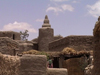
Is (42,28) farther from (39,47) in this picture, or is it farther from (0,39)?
(0,39)

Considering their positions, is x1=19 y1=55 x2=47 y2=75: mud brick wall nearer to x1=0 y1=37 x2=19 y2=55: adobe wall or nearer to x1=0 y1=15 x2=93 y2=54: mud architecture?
x1=0 y1=37 x2=19 y2=55: adobe wall

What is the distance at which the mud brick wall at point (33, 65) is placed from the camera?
6727 millimetres

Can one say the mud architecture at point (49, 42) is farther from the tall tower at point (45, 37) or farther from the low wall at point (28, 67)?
the low wall at point (28, 67)

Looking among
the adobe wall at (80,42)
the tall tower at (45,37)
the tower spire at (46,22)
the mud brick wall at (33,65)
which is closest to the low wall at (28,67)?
the mud brick wall at (33,65)

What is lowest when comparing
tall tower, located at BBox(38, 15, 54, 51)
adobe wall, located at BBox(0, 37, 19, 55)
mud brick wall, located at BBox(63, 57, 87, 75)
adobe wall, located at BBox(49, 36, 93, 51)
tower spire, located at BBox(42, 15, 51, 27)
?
mud brick wall, located at BBox(63, 57, 87, 75)

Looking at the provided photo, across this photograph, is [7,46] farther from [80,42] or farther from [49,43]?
[49,43]

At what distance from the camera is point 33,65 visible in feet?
22.2

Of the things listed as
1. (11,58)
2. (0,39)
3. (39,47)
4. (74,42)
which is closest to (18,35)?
(39,47)

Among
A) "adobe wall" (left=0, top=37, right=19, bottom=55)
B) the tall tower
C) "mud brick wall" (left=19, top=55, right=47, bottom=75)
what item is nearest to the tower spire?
the tall tower

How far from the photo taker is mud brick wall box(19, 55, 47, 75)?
6727 mm

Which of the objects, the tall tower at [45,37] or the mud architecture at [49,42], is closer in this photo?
the mud architecture at [49,42]

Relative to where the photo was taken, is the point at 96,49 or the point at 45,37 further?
the point at 45,37

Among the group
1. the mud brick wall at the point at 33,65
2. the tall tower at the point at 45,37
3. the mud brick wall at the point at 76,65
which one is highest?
the tall tower at the point at 45,37

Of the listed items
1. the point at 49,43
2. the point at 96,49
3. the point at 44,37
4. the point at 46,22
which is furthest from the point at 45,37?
the point at 96,49
